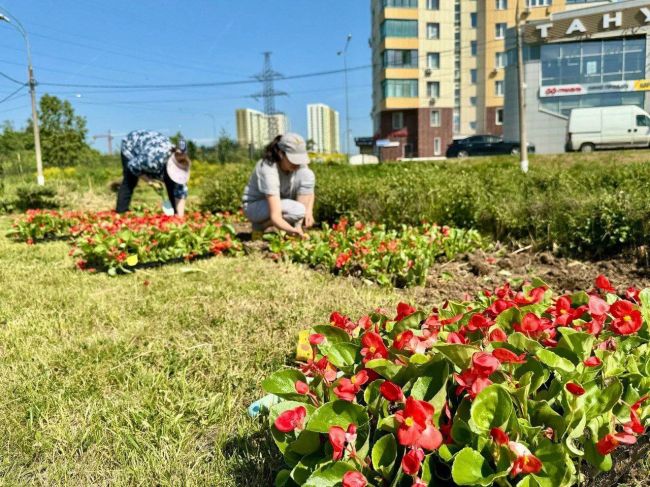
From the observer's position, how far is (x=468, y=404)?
123 centimetres

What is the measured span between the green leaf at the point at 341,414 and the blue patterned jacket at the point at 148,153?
614 cm

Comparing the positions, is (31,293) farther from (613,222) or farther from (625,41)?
(625,41)

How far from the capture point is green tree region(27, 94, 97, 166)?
27016 millimetres

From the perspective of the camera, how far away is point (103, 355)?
2521mm

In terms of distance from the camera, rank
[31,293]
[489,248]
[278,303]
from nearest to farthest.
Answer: [278,303] < [31,293] < [489,248]

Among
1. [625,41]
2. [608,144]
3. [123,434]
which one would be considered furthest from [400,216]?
[625,41]

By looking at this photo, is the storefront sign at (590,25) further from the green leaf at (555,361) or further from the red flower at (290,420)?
the red flower at (290,420)

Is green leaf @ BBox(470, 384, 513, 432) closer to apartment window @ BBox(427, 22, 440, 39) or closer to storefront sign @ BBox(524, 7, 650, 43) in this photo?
storefront sign @ BBox(524, 7, 650, 43)

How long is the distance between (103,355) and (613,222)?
346 centimetres

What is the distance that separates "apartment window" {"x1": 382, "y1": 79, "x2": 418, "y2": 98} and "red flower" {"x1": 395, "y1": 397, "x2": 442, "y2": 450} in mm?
43591

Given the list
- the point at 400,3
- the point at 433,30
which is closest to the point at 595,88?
the point at 400,3

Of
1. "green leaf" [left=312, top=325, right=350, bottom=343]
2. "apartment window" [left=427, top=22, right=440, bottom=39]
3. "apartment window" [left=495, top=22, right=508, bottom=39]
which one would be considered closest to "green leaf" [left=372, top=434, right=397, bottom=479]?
"green leaf" [left=312, top=325, right=350, bottom=343]

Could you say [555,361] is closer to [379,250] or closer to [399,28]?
[379,250]

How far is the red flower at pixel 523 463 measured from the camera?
106cm
